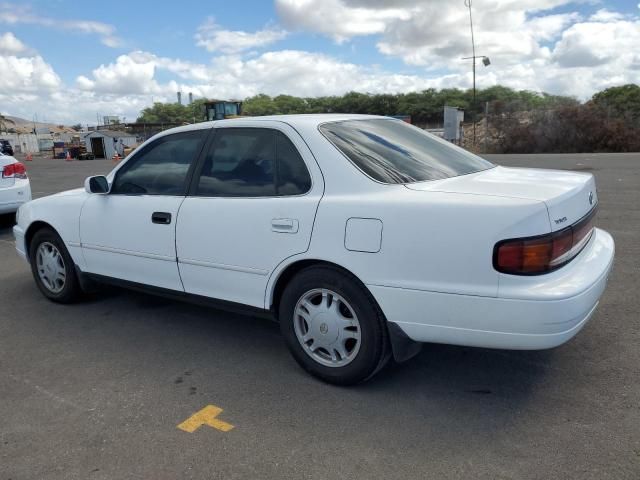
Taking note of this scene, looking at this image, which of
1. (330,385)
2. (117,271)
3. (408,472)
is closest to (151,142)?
(117,271)

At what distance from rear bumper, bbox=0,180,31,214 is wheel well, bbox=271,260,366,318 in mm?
6683

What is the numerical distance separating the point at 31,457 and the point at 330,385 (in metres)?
1.57

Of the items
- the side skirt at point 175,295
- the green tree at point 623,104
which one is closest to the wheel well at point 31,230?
the side skirt at point 175,295

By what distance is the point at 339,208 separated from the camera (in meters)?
2.97

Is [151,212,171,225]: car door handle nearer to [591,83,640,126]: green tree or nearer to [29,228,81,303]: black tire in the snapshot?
[29,228,81,303]: black tire

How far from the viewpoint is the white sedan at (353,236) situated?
2604 mm

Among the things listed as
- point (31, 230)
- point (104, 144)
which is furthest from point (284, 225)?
point (104, 144)

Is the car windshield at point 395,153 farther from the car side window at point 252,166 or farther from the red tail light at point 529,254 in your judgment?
the red tail light at point 529,254

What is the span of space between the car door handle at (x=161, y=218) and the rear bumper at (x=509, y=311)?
1.62m

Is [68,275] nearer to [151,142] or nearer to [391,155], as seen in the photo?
[151,142]

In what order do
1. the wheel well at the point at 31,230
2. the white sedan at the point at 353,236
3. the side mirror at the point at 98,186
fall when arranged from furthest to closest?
the wheel well at the point at 31,230
the side mirror at the point at 98,186
the white sedan at the point at 353,236

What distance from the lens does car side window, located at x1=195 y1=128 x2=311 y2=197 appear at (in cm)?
328

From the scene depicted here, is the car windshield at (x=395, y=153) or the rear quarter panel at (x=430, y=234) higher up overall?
the car windshield at (x=395, y=153)

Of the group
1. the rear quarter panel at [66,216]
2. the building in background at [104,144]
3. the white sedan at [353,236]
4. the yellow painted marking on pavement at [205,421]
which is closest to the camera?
the white sedan at [353,236]
